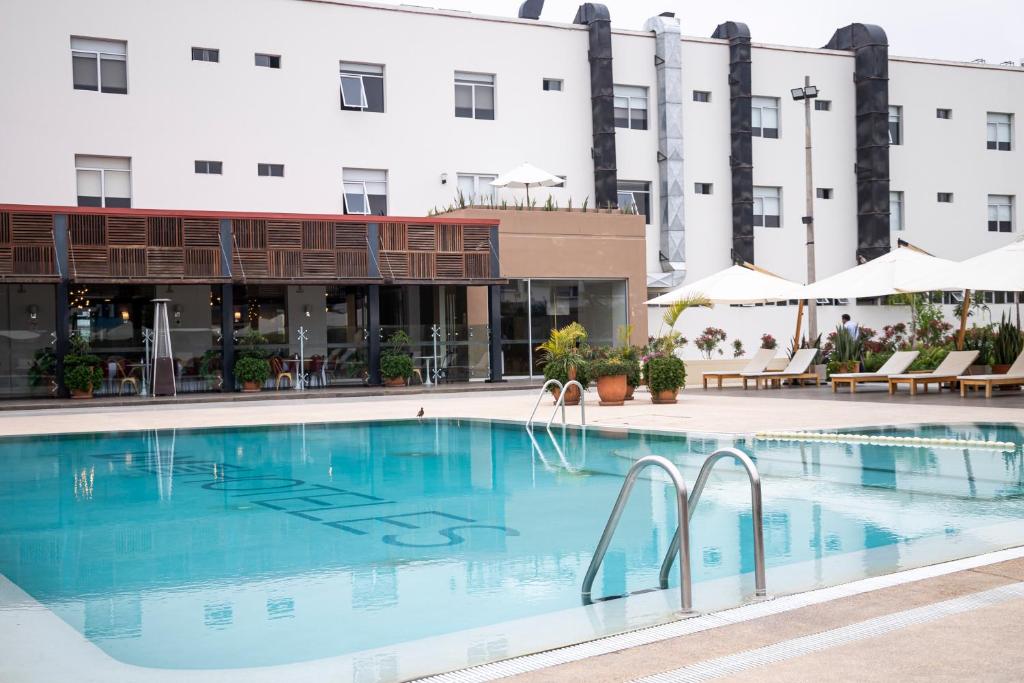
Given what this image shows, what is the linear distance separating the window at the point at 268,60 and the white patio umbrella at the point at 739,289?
1244 cm

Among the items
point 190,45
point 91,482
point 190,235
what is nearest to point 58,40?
point 190,45

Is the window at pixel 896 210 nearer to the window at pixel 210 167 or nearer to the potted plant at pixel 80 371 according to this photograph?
the window at pixel 210 167

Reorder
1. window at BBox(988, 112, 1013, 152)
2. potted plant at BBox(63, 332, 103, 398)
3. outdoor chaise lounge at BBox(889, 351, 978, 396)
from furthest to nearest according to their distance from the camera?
1. window at BBox(988, 112, 1013, 152)
2. potted plant at BBox(63, 332, 103, 398)
3. outdoor chaise lounge at BBox(889, 351, 978, 396)

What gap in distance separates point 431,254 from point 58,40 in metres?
10.8

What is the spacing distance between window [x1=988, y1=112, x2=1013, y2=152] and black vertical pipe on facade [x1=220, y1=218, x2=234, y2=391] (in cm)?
2776

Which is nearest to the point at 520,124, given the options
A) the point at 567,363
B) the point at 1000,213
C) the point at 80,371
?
the point at 567,363

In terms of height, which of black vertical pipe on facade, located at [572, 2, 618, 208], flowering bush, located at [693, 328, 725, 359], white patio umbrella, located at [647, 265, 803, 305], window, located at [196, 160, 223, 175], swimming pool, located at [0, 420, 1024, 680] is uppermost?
black vertical pipe on facade, located at [572, 2, 618, 208]

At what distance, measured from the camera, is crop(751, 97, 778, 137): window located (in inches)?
1369

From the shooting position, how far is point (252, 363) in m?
24.0

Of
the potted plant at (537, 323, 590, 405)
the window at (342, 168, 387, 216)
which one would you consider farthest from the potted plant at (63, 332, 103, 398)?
the potted plant at (537, 323, 590, 405)

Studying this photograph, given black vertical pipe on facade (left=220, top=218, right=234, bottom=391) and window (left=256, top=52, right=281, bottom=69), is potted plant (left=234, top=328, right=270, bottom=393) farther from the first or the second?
window (left=256, top=52, right=281, bottom=69)

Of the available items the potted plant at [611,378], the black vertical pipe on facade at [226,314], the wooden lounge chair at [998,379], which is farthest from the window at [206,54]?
the wooden lounge chair at [998,379]

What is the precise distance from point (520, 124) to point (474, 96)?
156 centimetres

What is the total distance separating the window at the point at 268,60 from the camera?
2905 cm
